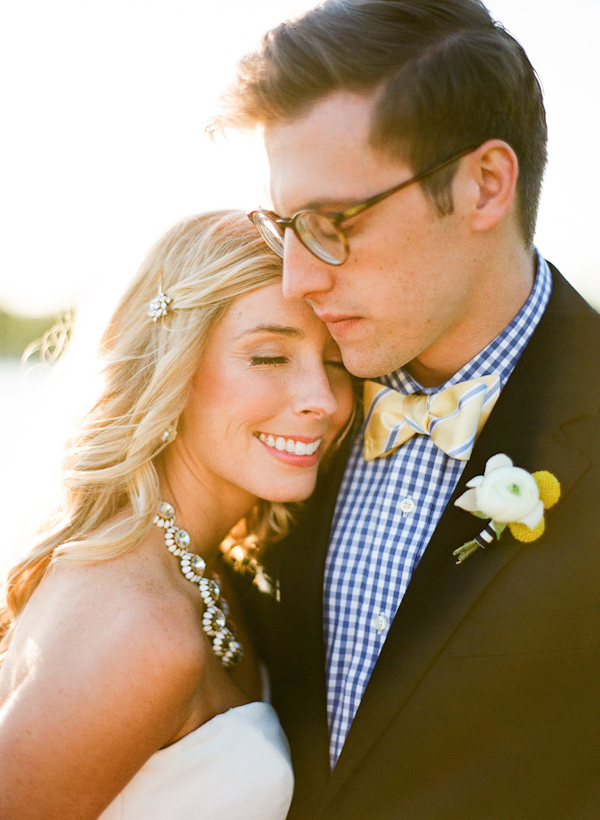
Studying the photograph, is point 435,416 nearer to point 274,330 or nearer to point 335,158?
point 274,330

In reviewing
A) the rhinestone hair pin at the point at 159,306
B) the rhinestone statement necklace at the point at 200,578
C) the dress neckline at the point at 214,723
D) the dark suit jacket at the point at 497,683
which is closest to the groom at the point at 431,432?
the dark suit jacket at the point at 497,683

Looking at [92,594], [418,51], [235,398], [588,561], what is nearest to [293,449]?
[235,398]

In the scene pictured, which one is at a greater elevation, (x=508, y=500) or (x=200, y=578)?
(x=508, y=500)

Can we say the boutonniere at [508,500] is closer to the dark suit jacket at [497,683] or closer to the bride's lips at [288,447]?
the dark suit jacket at [497,683]

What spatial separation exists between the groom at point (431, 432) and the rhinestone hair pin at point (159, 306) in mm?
455

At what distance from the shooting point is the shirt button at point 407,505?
2.63 meters

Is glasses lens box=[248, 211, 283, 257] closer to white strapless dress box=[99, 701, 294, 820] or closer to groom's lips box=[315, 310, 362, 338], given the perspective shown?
groom's lips box=[315, 310, 362, 338]

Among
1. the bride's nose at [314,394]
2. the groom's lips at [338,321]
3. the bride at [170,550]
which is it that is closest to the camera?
the bride at [170,550]

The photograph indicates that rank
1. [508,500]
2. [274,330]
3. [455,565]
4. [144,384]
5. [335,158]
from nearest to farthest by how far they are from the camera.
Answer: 1. [508,500]
2. [455,565]
3. [335,158]
4. [274,330]
5. [144,384]

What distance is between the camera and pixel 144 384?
2.82 meters

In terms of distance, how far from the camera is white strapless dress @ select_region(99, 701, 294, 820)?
235cm

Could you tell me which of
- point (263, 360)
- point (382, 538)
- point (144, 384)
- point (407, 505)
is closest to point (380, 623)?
point (382, 538)

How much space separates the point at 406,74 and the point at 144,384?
1.45 meters

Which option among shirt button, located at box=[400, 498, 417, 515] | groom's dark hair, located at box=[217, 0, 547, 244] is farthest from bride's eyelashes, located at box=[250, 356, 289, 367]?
groom's dark hair, located at box=[217, 0, 547, 244]
